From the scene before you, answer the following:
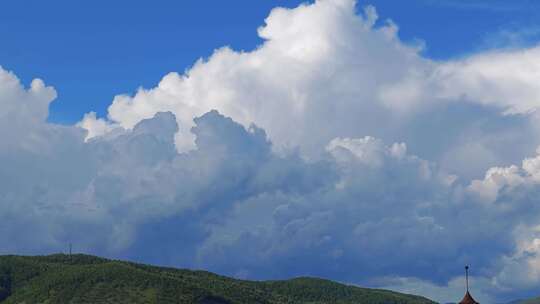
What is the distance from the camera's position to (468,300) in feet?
581

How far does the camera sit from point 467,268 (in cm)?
17562

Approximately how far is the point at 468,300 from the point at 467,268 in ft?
22.5
